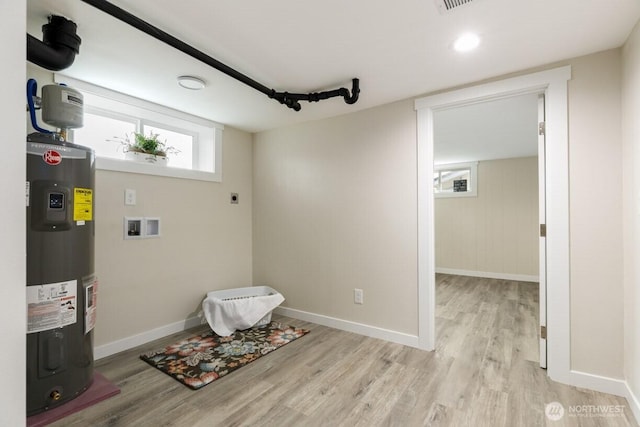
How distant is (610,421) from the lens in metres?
1.60

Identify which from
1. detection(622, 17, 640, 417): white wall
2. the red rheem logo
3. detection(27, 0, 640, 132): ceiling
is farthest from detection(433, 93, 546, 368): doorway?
the red rheem logo

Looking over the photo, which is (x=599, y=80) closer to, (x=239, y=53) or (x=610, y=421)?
(x=610, y=421)

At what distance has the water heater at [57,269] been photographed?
5.22 feet

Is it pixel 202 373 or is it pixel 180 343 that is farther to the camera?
pixel 180 343

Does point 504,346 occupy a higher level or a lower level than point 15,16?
lower

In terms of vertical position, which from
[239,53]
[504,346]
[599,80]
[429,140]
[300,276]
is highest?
[239,53]

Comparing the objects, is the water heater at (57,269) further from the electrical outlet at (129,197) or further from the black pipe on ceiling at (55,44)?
the electrical outlet at (129,197)

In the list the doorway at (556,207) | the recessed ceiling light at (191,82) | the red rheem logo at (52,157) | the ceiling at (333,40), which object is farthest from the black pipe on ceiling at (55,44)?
the doorway at (556,207)

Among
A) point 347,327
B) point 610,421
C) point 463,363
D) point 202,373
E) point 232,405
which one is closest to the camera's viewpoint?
point 610,421

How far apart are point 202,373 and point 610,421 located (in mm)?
2458

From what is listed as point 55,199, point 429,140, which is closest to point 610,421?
point 429,140

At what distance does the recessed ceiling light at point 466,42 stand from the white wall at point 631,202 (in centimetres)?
79

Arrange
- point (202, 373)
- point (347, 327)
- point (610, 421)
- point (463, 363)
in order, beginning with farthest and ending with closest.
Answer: point (347, 327) < point (463, 363) < point (202, 373) < point (610, 421)

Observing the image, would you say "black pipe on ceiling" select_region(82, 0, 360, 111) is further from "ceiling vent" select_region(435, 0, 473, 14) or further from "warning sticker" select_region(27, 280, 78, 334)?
"warning sticker" select_region(27, 280, 78, 334)
